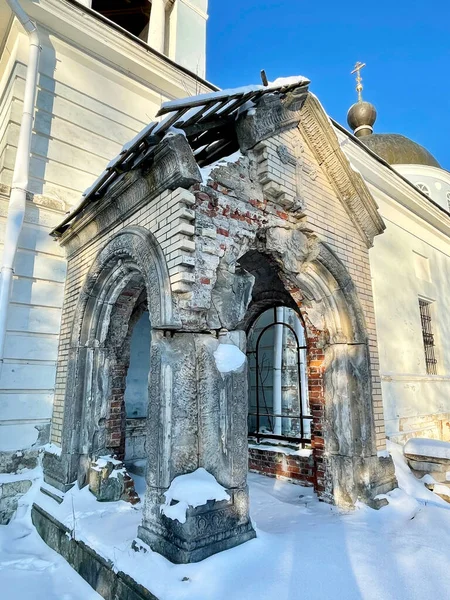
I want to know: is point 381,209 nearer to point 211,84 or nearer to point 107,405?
point 211,84

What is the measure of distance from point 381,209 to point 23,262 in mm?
7452

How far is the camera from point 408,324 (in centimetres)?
822

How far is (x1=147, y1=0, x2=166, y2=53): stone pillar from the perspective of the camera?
748cm

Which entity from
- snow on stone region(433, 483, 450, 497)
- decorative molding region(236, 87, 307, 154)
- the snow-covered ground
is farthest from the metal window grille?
decorative molding region(236, 87, 307, 154)

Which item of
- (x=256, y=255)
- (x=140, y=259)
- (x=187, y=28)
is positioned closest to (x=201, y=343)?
(x=140, y=259)

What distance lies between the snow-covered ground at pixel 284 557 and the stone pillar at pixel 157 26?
7796 millimetres

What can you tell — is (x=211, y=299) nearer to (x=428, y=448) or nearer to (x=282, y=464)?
(x=282, y=464)

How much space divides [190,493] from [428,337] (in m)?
8.40

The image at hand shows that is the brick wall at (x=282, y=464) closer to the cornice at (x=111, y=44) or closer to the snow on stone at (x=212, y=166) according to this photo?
the snow on stone at (x=212, y=166)

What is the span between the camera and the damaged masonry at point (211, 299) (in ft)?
9.37

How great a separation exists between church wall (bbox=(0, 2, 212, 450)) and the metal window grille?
7537 mm

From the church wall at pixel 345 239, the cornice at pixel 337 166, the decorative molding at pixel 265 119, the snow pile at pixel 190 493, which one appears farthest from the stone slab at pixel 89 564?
the cornice at pixel 337 166

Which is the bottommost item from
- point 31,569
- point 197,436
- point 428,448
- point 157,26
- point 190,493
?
point 31,569

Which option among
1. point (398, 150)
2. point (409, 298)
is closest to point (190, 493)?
point (409, 298)
